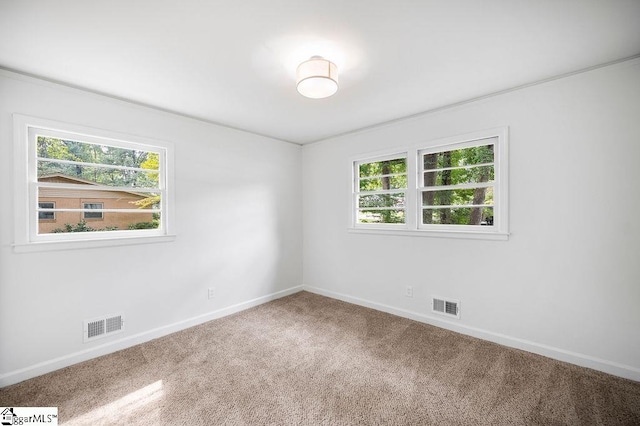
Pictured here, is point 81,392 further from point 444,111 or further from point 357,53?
point 444,111

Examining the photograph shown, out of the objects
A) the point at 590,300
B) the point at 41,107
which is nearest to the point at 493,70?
the point at 590,300

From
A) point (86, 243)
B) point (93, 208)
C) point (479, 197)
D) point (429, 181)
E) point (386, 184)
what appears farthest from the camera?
point (386, 184)

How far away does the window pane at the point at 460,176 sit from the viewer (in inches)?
114

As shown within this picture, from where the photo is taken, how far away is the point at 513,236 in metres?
2.67

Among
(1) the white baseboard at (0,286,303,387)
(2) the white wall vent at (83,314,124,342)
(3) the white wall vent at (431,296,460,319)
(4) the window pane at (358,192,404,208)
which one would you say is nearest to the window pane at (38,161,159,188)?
(2) the white wall vent at (83,314,124,342)

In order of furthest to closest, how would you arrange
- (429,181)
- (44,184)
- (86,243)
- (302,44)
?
(429,181) → (86,243) → (44,184) → (302,44)

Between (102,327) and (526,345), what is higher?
(102,327)

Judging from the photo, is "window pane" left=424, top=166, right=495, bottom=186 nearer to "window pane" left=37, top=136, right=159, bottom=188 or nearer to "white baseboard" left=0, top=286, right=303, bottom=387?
"white baseboard" left=0, top=286, right=303, bottom=387

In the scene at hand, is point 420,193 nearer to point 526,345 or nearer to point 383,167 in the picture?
point 383,167

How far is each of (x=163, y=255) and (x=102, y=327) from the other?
2.70 feet

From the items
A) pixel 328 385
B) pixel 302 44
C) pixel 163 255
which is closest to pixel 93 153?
pixel 163 255

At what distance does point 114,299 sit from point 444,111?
3.96 metres

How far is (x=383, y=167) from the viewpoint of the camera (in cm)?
376

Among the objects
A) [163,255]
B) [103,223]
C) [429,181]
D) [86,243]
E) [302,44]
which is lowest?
Result: [163,255]
